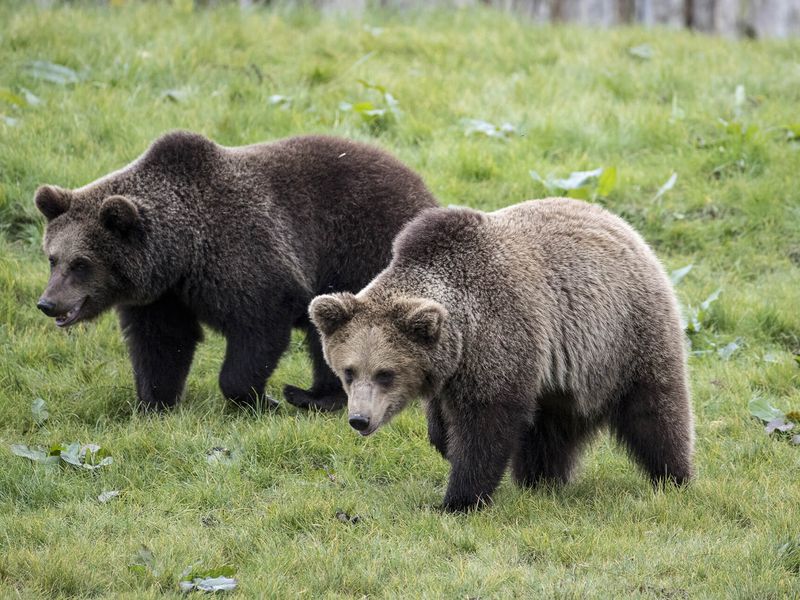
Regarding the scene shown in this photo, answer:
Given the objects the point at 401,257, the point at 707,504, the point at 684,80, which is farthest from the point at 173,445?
the point at 684,80

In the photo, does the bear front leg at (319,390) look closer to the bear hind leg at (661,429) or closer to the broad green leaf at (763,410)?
the bear hind leg at (661,429)

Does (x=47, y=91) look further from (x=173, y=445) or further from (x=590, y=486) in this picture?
(x=590, y=486)

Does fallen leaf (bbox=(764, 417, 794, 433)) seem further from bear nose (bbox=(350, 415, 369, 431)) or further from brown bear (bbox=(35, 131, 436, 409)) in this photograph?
bear nose (bbox=(350, 415, 369, 431))

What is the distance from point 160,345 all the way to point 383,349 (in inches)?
108

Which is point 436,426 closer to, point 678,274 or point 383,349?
point 383,349

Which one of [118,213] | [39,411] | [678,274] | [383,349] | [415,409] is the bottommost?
[678,274]

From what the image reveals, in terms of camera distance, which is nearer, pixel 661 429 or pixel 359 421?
pixel 359 421

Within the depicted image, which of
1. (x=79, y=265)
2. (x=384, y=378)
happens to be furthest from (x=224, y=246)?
(x=384, y=378)

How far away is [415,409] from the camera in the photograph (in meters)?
8.50

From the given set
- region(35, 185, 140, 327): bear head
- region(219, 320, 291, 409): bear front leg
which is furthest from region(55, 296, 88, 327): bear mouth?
region(219, 320, 291, 409): bear front leg

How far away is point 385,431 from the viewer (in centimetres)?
804

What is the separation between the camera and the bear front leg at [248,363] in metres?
8.45

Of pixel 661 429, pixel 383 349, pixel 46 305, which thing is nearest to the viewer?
pixel 383 349

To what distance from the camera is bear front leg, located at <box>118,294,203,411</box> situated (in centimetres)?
860
